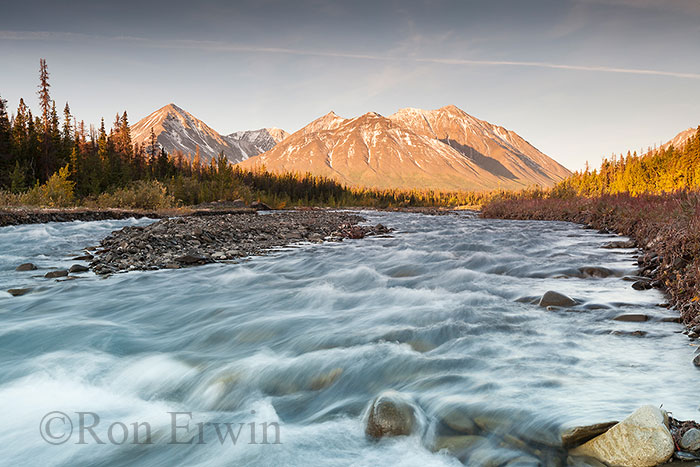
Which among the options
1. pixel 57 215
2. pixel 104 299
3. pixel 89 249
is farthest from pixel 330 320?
pixel 57 215

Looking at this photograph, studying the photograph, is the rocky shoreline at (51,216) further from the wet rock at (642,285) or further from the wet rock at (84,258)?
the wet rock at (642,285)

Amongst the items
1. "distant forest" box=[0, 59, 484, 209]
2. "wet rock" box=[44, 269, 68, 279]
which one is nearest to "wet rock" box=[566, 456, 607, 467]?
"wet rock" box=[44, 269, 68, 279]

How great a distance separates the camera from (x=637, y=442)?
314 centimetres

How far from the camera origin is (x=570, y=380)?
4730 millimetres

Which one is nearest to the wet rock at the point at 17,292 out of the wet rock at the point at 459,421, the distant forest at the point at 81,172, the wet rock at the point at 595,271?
the wet rock at the point at 459,421

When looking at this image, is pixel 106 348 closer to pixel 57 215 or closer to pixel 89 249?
pixel 89 249

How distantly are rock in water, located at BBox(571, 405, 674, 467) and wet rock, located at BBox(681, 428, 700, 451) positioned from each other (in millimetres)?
150

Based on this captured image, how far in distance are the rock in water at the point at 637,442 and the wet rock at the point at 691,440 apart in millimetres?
150

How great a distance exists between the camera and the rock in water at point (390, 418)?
12.8 ft

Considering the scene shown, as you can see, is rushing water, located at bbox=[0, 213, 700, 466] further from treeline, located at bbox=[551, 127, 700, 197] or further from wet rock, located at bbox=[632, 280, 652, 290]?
treeline, located at bbox=[551, 127, 700, 197]

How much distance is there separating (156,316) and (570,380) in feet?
24.6

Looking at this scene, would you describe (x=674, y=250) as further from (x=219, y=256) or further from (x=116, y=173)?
(x=116, y=173)

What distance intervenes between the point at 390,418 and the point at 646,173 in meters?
100

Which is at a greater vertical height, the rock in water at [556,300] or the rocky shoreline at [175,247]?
the rocky shoreline at [175,247]
